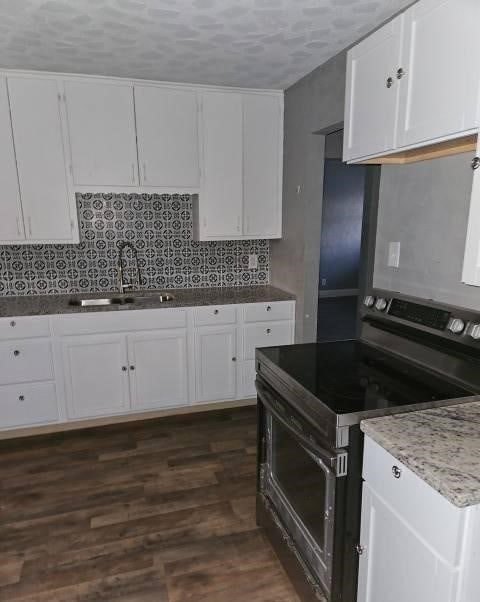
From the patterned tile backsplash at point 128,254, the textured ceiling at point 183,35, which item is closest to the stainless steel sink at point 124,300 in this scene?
the patterned tile backsplash at point 128,254

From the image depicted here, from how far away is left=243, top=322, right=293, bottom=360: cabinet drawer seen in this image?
317 centimetres

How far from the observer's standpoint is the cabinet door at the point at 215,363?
309 centimetres

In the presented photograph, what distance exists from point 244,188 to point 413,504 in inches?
103

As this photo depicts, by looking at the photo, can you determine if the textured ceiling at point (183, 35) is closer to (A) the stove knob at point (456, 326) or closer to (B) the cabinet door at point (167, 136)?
(B) the cabinet door at point (167, 136)

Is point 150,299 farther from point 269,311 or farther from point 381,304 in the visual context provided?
point 381,304

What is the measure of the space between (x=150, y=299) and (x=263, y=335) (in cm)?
94

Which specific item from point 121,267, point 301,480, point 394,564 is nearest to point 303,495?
point 301,480

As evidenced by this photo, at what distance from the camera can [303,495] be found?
154 cm

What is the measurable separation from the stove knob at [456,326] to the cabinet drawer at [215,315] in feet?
5.76

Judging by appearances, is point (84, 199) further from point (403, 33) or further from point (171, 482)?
point (403, 33)

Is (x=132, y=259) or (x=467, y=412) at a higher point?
(x=132, y=259)

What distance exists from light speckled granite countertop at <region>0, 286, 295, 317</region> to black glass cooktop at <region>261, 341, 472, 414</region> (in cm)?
128

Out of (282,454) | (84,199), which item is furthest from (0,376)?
(282,454)

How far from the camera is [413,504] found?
1048mm
